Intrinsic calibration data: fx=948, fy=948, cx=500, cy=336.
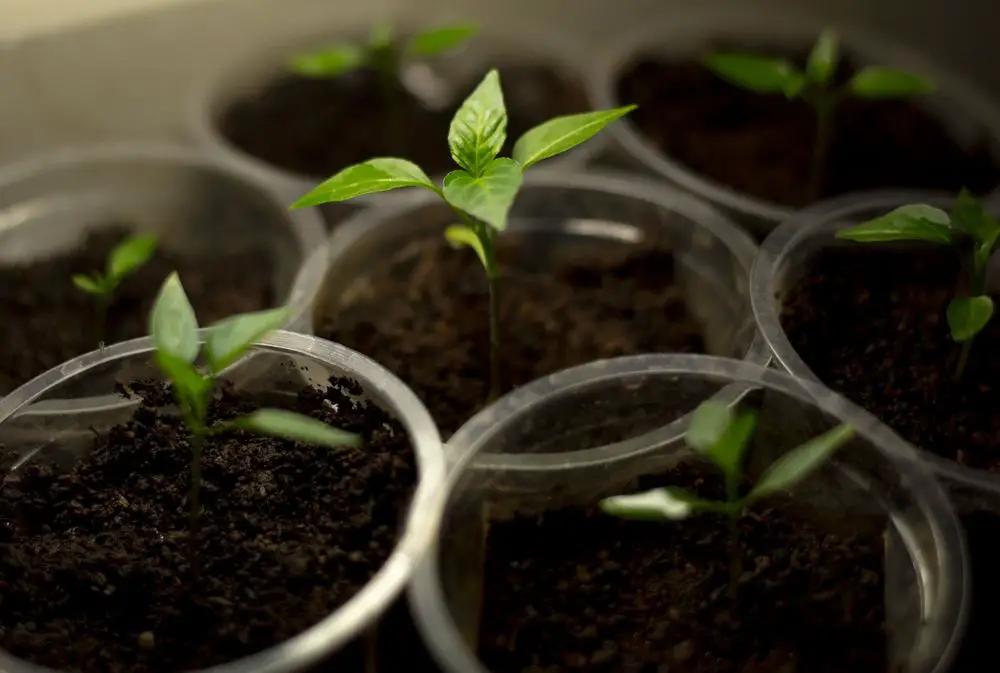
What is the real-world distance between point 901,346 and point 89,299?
3.02ft

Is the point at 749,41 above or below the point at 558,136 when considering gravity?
above

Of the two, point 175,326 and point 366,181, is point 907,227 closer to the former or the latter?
point 366,181

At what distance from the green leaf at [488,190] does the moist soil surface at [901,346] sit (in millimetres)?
371

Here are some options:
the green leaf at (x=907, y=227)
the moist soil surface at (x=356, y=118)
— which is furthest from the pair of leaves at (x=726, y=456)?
the moist soil surface at (x=356, y=118)

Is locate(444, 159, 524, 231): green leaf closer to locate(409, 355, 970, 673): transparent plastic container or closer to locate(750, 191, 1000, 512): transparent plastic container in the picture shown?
locate(409, 355, 970, 673): transparent plastic container

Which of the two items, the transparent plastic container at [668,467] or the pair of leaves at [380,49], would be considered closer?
the transparent plastic container at [668,467]

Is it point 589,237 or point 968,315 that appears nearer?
point 968,315

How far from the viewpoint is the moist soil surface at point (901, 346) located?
900 millimetres

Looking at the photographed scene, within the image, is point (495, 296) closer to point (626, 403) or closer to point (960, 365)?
point (626, 403)

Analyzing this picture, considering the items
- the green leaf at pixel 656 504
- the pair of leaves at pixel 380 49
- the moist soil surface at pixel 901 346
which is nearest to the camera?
the green leaf at pixel 656 504

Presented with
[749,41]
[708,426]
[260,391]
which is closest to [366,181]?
[260,391]

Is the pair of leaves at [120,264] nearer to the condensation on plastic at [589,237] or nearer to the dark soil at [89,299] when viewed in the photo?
the dark soil at [89,299]

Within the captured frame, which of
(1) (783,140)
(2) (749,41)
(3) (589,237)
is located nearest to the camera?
(3) (589,237)

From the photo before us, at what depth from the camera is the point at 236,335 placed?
0.73 metres
